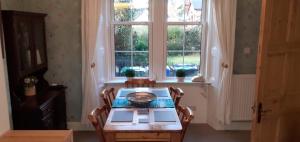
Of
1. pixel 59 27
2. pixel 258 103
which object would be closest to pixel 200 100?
pixel 258 103

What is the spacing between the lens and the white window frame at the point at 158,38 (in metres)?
3.78

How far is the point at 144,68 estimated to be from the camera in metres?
4.01

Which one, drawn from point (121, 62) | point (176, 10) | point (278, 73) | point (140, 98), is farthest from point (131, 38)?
point (278, 73)

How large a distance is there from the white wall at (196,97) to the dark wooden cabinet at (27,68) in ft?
3.23

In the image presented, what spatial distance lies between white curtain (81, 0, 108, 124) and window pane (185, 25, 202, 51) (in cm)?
117

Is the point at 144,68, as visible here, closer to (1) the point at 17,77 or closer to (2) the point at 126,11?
(2) the point at 126,11

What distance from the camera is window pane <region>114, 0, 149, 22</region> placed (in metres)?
3.79

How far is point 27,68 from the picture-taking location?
287cm

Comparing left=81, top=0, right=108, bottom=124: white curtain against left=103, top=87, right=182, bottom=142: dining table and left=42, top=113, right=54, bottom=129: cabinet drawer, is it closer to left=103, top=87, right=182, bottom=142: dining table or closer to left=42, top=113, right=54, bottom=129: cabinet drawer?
left=42, top=113, right=54, bottom=129: cabinet drawer

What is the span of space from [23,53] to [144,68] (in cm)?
174

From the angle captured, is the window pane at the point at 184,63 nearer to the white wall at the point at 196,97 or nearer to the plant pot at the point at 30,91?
the white wall at the point at 196,97

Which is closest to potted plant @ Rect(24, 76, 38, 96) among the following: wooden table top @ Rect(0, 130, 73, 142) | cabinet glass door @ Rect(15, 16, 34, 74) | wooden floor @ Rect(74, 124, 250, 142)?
cabinet glass door @ Rect(15, 16, 34, 74)

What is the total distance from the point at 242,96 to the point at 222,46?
0.77 metres

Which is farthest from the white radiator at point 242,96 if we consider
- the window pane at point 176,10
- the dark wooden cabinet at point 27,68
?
the dark wooden cabinet at point 27,68
